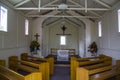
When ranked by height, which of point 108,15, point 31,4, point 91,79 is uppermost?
point 31,4

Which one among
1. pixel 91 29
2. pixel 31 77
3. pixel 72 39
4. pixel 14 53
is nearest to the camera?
pixel 31 77

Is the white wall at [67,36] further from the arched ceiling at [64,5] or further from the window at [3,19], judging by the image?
the window at [3,19]

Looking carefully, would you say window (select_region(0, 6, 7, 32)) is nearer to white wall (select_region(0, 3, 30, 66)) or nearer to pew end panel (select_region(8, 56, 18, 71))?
white wall (select_region(0, 3, 30, 66))

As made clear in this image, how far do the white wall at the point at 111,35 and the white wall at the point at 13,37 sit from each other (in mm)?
4296

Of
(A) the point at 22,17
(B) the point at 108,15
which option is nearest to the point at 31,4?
(A) the point at 22,17

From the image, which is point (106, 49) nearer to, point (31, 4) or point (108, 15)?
point (108, 15)

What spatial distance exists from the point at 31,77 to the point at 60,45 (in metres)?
11.8

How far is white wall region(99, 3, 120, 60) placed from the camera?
234 inches

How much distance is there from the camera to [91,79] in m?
3.17

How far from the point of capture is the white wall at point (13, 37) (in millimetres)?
5434

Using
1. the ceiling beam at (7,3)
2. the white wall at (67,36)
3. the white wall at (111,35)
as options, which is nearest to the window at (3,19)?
the ceiling beam at (7,3)

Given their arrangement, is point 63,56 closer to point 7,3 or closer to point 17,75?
point 7,3

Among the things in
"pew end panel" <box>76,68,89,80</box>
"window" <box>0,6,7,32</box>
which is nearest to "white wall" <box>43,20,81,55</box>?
"window" <box>0,6,7,32</box>

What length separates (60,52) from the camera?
10.4 m
